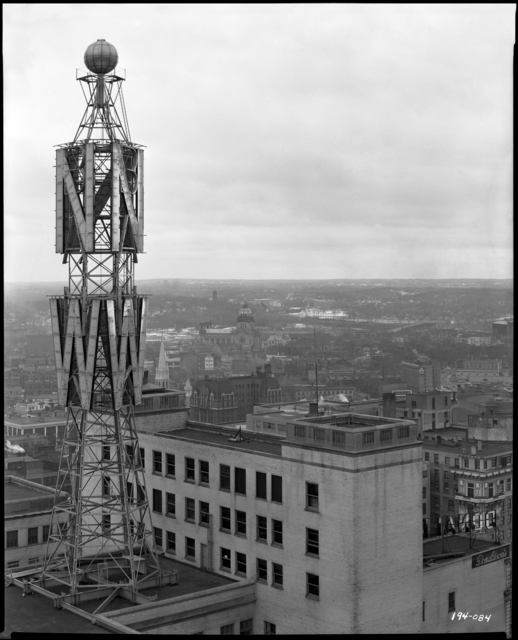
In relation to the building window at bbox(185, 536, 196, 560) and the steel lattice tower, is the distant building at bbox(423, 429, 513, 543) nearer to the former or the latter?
the building window at bbox(185, 536, 196, 560)

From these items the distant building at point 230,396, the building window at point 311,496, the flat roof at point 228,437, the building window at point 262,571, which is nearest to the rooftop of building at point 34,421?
the distant building at point 230,396

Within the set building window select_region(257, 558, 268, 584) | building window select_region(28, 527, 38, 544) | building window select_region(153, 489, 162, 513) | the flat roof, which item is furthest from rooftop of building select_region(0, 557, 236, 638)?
building window select_region(28, 527, 38, 544)

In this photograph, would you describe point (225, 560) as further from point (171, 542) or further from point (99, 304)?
point (99, 304)

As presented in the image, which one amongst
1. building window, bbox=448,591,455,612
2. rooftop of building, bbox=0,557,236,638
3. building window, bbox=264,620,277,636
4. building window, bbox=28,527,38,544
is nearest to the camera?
rooftop of building, bbox=0,557,236,638

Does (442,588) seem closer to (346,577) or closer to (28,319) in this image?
(346,577)

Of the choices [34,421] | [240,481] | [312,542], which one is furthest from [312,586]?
[34,421]

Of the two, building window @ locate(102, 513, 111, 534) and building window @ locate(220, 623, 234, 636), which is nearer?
building window @ locate(102, 513, 111, 534)

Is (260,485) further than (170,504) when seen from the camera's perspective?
No
